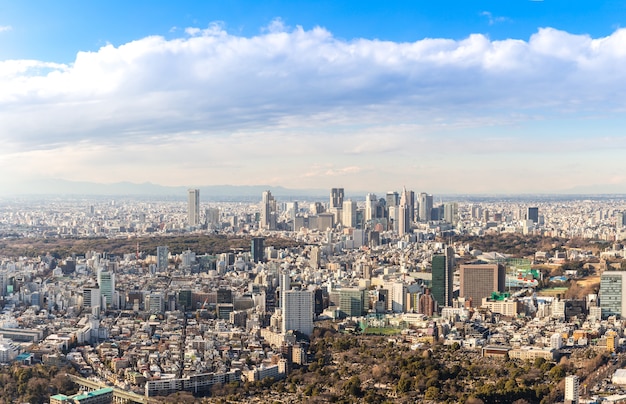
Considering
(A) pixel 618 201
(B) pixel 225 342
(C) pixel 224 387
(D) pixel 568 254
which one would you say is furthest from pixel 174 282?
(A) pixel 618 201

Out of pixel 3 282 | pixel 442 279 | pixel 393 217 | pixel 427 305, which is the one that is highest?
pixel 393 217

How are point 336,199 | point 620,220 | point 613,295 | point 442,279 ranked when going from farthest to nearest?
1. point 336,199
2. point 620,220
3. point 442,279
4. point 613,295

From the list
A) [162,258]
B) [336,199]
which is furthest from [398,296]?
[336,199]

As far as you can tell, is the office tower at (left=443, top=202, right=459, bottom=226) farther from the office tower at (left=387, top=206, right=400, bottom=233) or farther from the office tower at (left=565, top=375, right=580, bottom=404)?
the office tower at (left=565, top=375, right=580, bottom=404)

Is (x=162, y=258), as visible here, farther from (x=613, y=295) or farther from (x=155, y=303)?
(x=613, y=295)

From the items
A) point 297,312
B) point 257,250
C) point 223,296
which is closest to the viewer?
point 297,312

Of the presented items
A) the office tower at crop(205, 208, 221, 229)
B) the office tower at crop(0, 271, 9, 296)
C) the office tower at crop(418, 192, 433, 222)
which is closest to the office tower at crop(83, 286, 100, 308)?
the office tower at crop(0, 271, 9, 296)

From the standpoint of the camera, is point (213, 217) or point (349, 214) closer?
point (213, 217)
